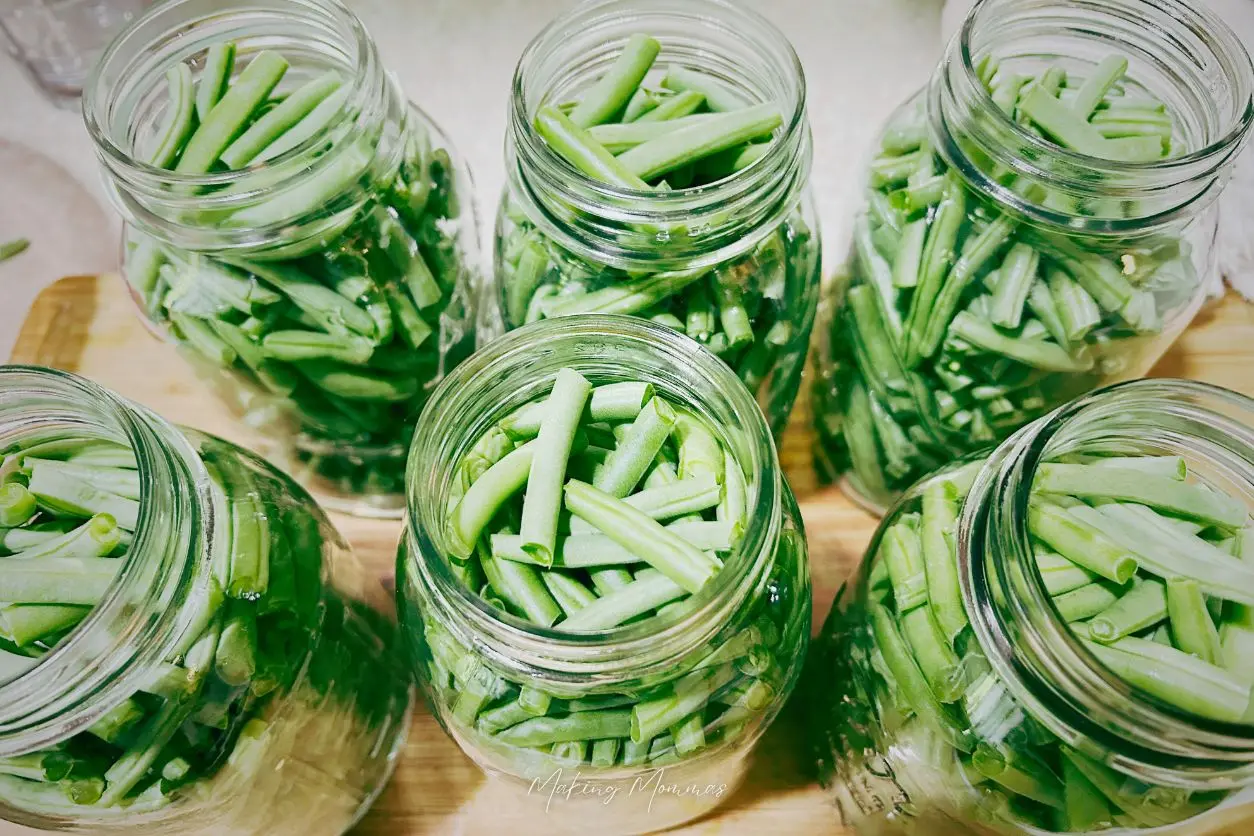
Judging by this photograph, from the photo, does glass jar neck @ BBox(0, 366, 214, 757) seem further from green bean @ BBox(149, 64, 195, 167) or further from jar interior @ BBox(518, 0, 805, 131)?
jar interior @ BBox(518, 0, 805, 131)

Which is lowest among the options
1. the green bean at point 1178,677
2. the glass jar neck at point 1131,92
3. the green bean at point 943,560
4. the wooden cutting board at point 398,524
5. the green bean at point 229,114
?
the wooden cutting board at point 398,524

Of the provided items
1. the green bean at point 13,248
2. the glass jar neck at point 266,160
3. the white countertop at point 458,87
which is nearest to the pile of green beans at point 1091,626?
the glass jar neck at point 266,160

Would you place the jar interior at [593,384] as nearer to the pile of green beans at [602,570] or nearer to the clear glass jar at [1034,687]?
the pile of green beans at [602,570]

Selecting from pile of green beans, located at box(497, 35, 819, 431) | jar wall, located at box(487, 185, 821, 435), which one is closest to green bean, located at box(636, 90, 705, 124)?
pile of green beans, located at box(497, 35, 819, 431)

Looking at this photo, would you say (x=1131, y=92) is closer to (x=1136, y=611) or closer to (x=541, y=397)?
(x=1136, y=611)

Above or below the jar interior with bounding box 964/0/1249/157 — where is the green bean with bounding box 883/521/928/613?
below

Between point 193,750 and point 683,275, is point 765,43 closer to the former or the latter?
point 683,275
